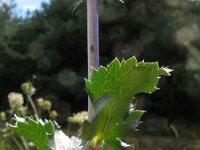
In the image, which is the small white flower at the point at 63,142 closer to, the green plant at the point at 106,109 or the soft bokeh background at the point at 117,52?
the green plant at the point at 106,109

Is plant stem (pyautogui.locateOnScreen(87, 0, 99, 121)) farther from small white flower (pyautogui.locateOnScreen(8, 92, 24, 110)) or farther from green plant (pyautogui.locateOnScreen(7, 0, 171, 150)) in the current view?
small white flower (pyautogui.locateOnScreen(8, 92, 24, 110))

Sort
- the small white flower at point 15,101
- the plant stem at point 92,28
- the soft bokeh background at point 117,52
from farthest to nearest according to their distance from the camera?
the soft bokeh background at point 117,52, the small white flower at point 15,101, the plant stem at point 92,28

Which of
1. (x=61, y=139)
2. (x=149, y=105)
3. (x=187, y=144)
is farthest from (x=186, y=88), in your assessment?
(x=61, y=139)

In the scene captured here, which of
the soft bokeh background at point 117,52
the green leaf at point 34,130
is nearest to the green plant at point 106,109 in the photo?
the green leaf at point 34,130

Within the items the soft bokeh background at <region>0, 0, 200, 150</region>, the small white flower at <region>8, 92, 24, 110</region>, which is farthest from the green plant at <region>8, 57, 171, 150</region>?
the soft bokeh background at <region>0, 0, 200, 150</region>

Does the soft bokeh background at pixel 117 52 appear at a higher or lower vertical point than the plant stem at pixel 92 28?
lower

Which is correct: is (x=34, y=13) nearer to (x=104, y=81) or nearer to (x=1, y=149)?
(x=1, y=149)

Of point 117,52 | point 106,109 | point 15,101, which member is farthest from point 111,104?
point 117,52
